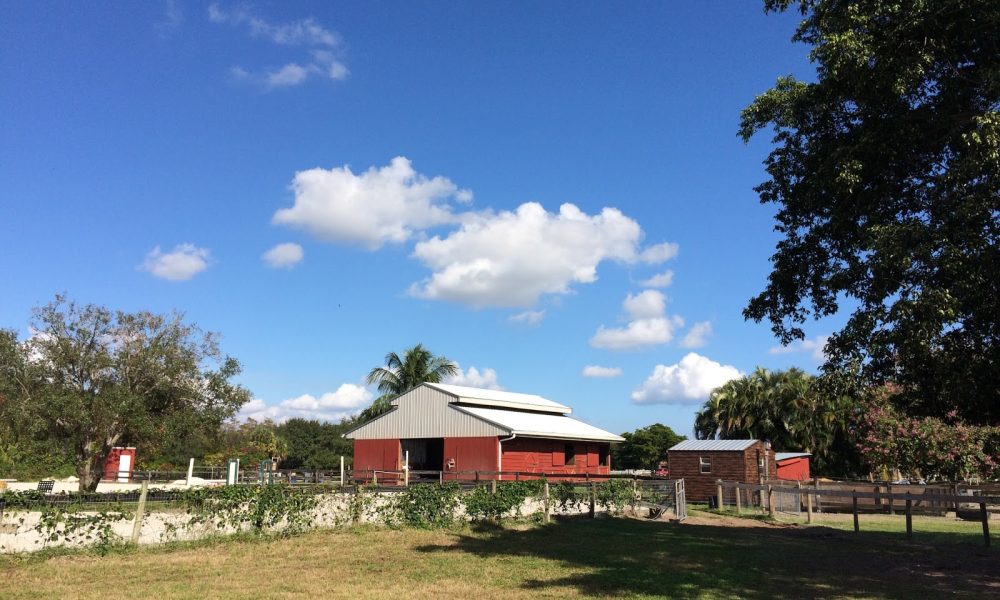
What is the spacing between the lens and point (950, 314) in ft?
32.6

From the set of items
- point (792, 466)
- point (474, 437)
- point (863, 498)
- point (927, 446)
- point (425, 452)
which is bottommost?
point (863, 498)

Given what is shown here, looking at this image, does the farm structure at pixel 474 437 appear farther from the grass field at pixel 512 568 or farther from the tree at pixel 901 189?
the tree at pixel 901 189

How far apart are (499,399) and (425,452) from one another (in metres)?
5.93

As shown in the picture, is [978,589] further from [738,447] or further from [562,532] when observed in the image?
[738,447]

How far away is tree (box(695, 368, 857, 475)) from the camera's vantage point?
48.4 m

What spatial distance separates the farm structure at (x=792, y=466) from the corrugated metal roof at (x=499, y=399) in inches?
607

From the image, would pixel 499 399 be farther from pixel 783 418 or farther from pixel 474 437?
pixel 783 418

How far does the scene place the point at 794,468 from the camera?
39.2m

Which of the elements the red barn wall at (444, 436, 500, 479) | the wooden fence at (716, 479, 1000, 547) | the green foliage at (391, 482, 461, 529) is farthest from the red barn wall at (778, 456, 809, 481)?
the green foliage at (391, 482, 461, 529)

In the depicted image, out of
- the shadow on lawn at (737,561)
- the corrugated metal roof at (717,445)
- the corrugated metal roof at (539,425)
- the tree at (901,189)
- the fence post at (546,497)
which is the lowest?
the shadow on lawn at (737,561)

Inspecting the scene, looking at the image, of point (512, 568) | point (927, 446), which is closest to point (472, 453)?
point (927, 446)

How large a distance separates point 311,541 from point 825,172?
1258 centimetres

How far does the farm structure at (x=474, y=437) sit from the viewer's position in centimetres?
3769

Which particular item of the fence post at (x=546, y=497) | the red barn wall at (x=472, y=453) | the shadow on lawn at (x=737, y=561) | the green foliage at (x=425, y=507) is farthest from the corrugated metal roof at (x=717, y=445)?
the green foliage at (x=425, y=507)
